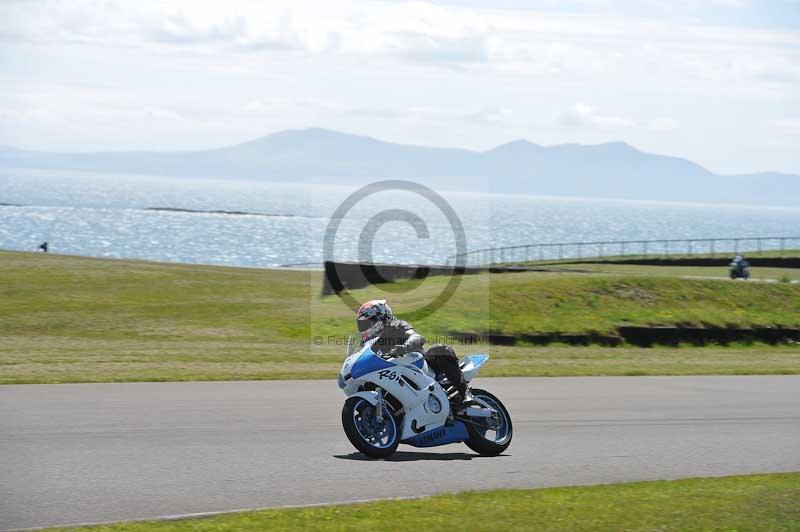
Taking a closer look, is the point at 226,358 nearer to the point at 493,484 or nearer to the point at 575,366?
the point at 575,366

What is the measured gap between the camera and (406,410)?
1132 cm

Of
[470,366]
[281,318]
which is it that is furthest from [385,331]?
[281,318]

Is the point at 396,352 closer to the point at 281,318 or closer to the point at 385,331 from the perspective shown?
the point at 385,331

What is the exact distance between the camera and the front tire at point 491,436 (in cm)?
1171

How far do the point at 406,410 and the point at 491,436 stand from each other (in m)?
1.40

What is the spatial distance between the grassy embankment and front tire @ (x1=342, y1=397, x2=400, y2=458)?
24.1 ft

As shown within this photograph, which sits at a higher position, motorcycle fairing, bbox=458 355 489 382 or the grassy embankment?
motorcycle fairing, bbox=458 355 489 382

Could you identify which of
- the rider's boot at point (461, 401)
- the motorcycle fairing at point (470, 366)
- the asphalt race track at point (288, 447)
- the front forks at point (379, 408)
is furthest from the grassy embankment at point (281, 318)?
the front forks at point (379, 408)

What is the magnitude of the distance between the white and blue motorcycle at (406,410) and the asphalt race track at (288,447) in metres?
0.21

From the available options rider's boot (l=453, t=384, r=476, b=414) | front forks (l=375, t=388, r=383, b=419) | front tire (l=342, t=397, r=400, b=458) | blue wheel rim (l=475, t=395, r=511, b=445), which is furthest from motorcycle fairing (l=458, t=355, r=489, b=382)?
front forks (l=375, t=388, r=383, b=419)

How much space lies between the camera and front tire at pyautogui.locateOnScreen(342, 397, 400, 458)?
430 inches

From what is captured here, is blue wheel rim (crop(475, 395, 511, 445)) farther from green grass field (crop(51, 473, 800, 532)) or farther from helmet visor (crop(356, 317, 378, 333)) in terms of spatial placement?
green grass field (crop(51, 473, 800, 532))

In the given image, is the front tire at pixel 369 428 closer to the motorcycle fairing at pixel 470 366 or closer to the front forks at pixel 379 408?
the front forks at pixel 379 408

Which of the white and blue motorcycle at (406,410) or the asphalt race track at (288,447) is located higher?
the white and blue motorcycle at (406,410)
